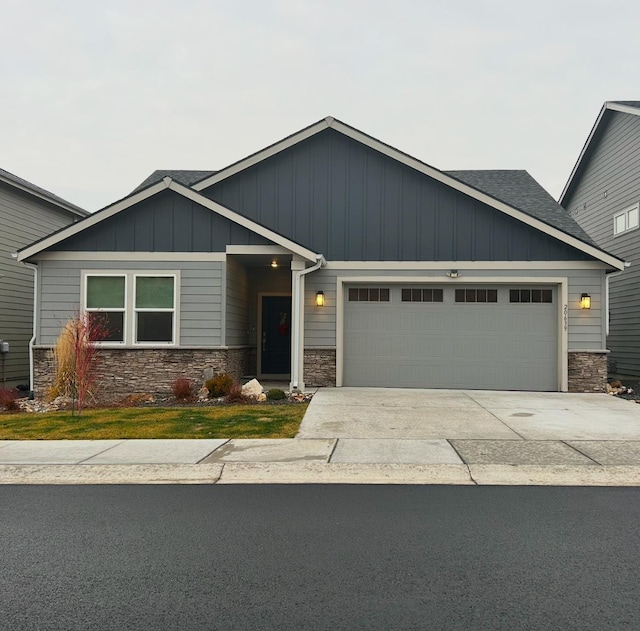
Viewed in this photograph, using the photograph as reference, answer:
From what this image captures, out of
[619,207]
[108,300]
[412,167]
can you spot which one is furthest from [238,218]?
[619,207]

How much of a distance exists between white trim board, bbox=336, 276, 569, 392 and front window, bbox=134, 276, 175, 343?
13.7 feet

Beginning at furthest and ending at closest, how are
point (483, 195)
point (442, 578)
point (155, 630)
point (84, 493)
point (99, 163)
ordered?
point (99, 163) → point (483, 195) → point (84, 493) → point (442, 578) → point (155, 630)

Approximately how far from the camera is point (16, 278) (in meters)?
16.0

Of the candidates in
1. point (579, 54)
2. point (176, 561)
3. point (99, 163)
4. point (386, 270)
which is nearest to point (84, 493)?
point (176, 561)

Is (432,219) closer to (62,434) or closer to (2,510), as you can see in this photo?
(62,434)

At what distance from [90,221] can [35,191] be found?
18.3 ft

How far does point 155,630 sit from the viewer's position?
9.26 feet

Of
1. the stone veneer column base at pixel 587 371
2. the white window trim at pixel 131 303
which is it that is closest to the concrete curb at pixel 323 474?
the white window trim at pixel 131 303

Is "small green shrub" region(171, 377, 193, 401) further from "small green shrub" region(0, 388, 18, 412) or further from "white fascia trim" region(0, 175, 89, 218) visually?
"white fascia trim" region(0, 175, 89, 218)

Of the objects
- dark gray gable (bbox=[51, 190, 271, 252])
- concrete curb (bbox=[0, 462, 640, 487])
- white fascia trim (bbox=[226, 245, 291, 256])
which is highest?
dark gray gable (bbox=[51, 190, 271, 252])

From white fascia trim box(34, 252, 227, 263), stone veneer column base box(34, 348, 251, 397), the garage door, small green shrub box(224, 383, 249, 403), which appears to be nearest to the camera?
small green shrub box(224, 383, 249, 403)

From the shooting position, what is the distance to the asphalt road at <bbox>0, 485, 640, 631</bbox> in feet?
9.78

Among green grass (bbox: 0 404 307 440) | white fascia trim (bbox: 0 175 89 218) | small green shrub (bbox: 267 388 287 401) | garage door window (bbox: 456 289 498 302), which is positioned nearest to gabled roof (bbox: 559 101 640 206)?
garage door window (bbox: 456 289 498 302)

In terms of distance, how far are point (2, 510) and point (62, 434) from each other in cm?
340
